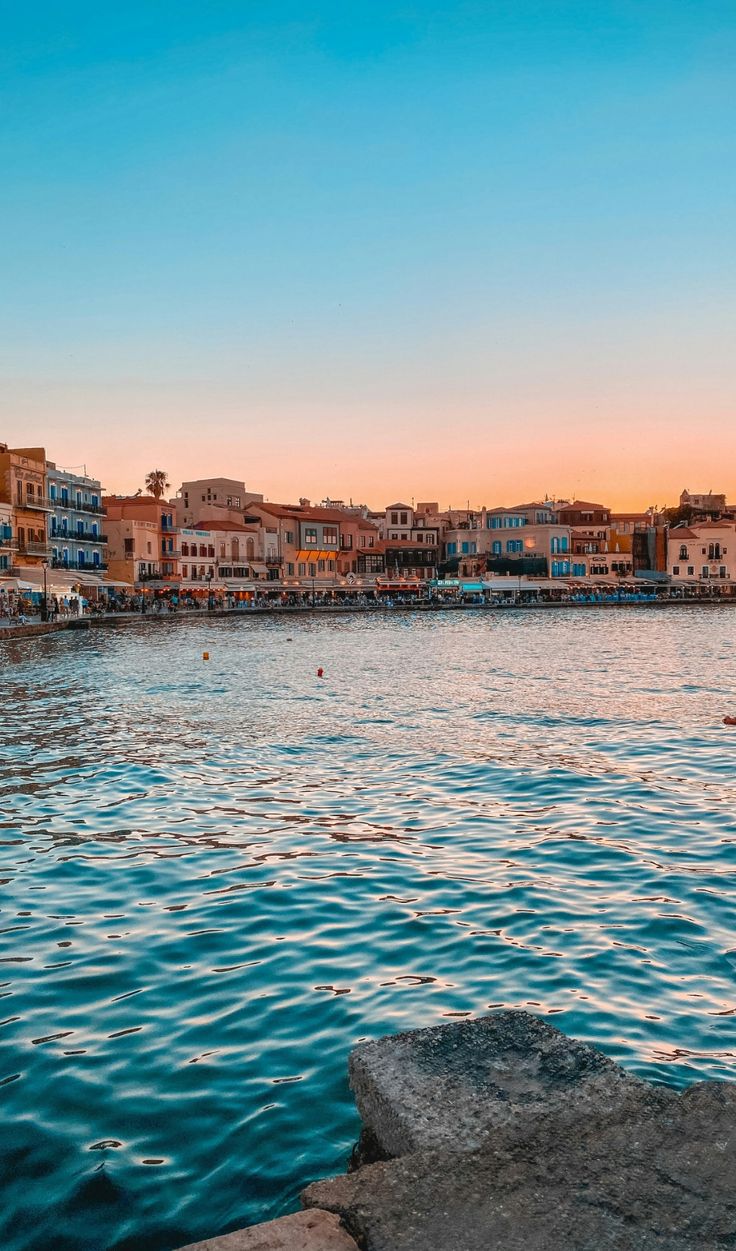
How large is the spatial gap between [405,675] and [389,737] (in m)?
13.3

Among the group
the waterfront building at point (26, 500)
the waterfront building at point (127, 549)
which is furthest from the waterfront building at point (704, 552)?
the waterfront building at point (26, 500)

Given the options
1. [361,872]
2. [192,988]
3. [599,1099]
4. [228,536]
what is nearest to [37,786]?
[361,872]

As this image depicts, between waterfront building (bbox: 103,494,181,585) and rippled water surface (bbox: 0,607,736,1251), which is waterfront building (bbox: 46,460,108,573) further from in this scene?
rippled water surface (bbox: 0,607,736,1251)

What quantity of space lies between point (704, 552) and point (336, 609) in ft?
158

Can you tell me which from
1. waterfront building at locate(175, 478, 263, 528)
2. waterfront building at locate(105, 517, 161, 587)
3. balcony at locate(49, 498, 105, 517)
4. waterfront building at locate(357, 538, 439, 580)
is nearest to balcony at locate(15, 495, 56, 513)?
balcony at locate(49, 498, 105, 517)

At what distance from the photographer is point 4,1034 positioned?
630cm

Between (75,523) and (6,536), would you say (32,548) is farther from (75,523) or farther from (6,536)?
(75,523)

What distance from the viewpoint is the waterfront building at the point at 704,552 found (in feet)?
382

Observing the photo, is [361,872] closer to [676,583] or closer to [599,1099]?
[599,1099]

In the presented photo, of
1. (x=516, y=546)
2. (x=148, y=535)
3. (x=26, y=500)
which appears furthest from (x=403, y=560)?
(x=26, y=500)

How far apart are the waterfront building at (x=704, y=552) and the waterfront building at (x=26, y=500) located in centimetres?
7489

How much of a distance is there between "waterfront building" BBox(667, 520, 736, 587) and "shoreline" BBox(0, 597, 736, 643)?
7.75m

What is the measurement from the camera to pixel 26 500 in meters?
63.8

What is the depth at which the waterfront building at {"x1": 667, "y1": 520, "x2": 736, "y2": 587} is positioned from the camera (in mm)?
116500
